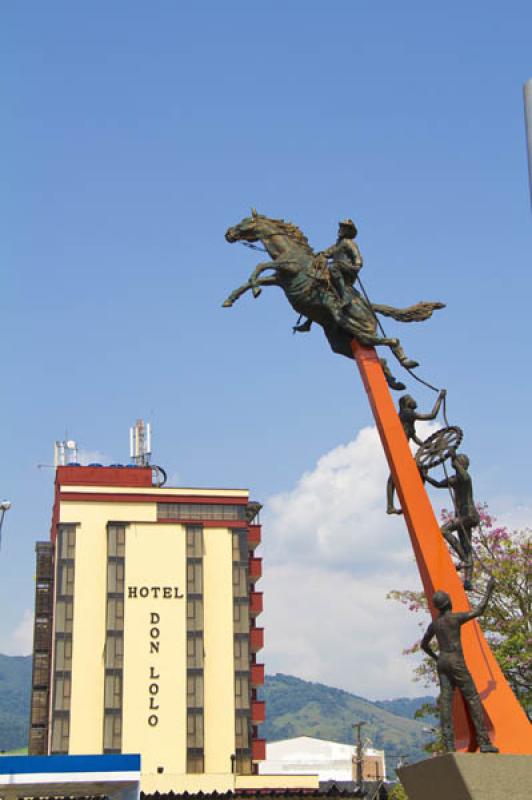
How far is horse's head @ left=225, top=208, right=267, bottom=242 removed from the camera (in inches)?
755

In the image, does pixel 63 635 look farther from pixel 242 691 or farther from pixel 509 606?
pixel 509 606

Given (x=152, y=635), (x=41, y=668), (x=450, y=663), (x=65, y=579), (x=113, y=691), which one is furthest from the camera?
(x=41, y=668)

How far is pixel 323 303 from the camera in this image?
18.2 meters

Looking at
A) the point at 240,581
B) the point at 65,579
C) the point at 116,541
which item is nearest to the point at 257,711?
the point at 240,581

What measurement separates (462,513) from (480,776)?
4.35m

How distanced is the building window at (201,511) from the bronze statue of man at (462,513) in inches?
1949

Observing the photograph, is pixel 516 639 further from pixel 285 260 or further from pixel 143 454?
pixel 143 454

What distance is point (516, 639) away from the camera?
30.3m

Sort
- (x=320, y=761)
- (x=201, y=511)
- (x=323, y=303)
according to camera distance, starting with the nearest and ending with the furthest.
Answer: (x=323, y=303), (x=201, y=511), (x=320, y=761)

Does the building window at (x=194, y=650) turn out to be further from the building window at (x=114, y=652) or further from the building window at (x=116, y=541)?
the building window at (x=116, y=541)

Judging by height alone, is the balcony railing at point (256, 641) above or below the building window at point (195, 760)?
above

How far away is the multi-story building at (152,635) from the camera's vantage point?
60.9m

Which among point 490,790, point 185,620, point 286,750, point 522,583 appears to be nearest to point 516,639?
point 522,583

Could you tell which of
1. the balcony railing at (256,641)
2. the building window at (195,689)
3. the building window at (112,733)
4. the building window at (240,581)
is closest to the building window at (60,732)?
the building window at (112,733)
